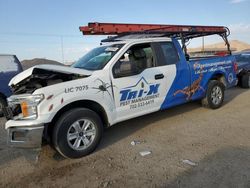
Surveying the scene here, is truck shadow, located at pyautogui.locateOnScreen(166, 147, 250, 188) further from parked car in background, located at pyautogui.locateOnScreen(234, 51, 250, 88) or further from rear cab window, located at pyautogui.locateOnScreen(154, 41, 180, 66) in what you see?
parked car in background, located at pyautogui.locateOnScreen(234, 51, 250, 88)

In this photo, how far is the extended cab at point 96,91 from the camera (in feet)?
12.0

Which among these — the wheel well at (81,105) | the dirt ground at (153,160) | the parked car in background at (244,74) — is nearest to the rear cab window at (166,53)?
the dirt ground at (153,160)

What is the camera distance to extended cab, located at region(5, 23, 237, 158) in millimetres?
3652

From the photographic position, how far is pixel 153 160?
381 cm

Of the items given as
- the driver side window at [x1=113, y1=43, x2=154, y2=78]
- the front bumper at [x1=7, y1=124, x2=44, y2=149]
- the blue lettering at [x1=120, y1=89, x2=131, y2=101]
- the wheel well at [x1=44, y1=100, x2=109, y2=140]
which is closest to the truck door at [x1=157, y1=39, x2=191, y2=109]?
the driver side window at [x1=113, y1=43, x2=154, y2=78]

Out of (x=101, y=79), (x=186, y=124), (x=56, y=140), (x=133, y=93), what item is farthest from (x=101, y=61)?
(x=186, y=124)

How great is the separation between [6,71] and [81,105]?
4.26 meters

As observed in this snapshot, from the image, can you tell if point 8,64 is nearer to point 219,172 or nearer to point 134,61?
point 134,61

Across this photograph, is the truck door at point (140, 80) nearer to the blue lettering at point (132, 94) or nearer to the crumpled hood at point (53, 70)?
the blue lettering at point (132, 94)

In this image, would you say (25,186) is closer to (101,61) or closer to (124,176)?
(124,176)

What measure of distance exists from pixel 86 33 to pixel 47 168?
3.57 m

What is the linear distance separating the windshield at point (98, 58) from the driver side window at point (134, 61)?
8.3 inches

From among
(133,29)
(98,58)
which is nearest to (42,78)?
(98,58)

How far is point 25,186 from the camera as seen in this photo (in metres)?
3.27
